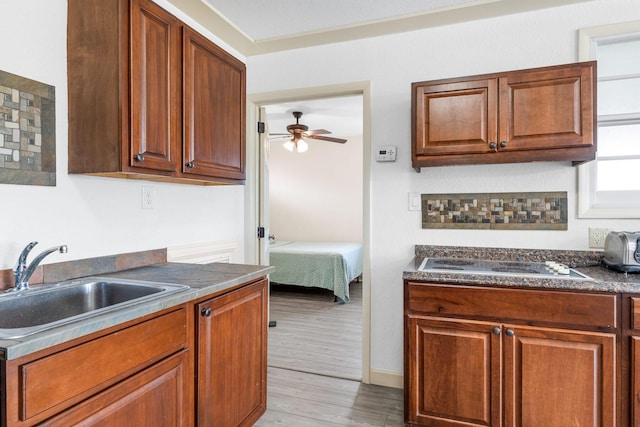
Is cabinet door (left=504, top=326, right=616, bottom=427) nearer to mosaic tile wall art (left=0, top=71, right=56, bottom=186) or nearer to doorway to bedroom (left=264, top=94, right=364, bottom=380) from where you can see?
doorway to bedroom (left=264, top=94, right=364, bottom=380)

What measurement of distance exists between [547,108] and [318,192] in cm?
495

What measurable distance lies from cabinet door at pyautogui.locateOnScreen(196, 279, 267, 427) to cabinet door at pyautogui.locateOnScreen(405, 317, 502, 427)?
76cm

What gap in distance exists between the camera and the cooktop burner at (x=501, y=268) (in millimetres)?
1789

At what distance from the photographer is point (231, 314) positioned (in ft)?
5.57

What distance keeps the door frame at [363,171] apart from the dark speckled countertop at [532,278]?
387 millimetres

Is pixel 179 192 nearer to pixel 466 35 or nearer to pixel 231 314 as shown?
pixel 231 314

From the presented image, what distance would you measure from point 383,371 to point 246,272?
1301 millimetres

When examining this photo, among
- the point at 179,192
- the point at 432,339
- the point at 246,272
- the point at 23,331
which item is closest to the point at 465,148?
the point at 432,339

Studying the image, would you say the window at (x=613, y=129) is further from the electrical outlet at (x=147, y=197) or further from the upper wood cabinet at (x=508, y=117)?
the electrical outlet at (x=147, y=197)

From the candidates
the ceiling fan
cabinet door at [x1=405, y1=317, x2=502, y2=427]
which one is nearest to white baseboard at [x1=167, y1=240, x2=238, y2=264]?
cabinet door at [x1=405, y1=317, x2=502, y2=427]

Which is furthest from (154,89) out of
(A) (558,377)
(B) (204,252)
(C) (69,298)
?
(A) (558,377)

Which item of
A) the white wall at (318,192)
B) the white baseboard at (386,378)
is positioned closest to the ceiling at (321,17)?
the white baseboard at (386,378)

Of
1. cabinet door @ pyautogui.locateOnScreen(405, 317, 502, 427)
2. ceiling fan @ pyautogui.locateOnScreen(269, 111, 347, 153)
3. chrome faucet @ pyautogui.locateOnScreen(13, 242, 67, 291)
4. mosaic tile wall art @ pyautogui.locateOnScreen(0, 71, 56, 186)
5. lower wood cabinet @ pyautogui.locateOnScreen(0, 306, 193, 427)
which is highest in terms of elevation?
ceiling fan @ pyautogui.locateOnScreen(269, 111, 347, 153)

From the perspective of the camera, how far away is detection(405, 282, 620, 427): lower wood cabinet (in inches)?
64.0
